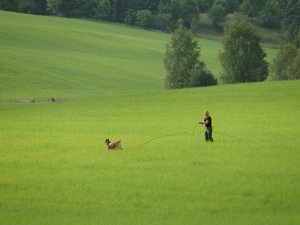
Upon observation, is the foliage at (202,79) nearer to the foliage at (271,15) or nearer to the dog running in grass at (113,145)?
the dog running in grass at (113,145)

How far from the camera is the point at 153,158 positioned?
24.3 metres

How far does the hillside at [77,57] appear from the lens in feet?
230

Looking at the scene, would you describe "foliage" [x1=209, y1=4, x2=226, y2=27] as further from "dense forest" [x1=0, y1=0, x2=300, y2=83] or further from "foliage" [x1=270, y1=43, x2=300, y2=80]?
"foliage" [x1=270, y1=43, x2=300, y2=80]

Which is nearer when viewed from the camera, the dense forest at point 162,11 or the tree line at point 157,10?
the dense forest at point 162,11

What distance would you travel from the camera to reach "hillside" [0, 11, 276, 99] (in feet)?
230

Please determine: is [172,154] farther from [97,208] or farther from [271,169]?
[97,208]

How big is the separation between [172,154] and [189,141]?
→ 12.5 feet

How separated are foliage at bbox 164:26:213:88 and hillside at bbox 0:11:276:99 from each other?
7.78 feet

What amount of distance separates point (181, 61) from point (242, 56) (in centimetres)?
757

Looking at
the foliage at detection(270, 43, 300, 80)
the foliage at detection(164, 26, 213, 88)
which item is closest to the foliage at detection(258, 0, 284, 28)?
the foliage at detection(270, 43, 300, 80)

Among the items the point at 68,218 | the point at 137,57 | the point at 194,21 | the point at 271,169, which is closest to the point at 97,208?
the point at 68,218

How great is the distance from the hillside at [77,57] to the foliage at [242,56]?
8.69 m

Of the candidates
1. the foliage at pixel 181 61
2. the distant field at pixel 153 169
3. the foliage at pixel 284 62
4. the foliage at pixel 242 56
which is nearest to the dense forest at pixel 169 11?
the foliage at pixel 284 62

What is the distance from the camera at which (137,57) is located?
10394cm
